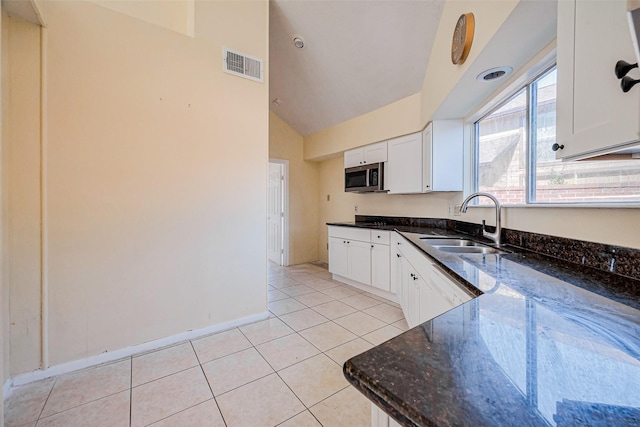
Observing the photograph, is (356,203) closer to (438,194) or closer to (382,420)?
(438,194)

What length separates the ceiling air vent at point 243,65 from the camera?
2357mm

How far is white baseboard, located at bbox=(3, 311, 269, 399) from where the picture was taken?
64.7 inches

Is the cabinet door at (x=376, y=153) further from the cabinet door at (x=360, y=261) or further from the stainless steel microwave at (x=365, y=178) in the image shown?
the cabinet door at (x=360, y=261)

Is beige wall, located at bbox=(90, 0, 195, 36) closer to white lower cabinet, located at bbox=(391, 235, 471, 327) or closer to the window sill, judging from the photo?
white lower cabinet, located at bbox=(391, 235, 471, 327)

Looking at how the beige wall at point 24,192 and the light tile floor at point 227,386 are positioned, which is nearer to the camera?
the light tile floor at point 227,386

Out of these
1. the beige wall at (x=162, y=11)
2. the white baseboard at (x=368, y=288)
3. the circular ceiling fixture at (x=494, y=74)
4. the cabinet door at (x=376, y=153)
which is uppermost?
the beige wall at (x=162, y=11)

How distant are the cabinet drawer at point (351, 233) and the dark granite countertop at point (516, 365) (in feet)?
8.02

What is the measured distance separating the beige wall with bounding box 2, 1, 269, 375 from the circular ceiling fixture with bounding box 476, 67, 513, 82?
191 cm

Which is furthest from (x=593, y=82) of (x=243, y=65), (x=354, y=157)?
(x=354, y=157)

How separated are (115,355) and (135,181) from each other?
1.34 meters

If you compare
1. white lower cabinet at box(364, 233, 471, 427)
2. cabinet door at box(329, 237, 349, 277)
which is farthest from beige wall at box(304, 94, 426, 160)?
cabinet door at box(329, 237, 349, 277)

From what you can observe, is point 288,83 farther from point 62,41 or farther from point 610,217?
point 610,217

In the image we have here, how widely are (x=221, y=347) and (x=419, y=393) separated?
2.12 meters

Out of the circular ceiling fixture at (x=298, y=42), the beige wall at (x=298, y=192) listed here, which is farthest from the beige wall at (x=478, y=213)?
the circular ceiling fixture at (x=298, y=42)
